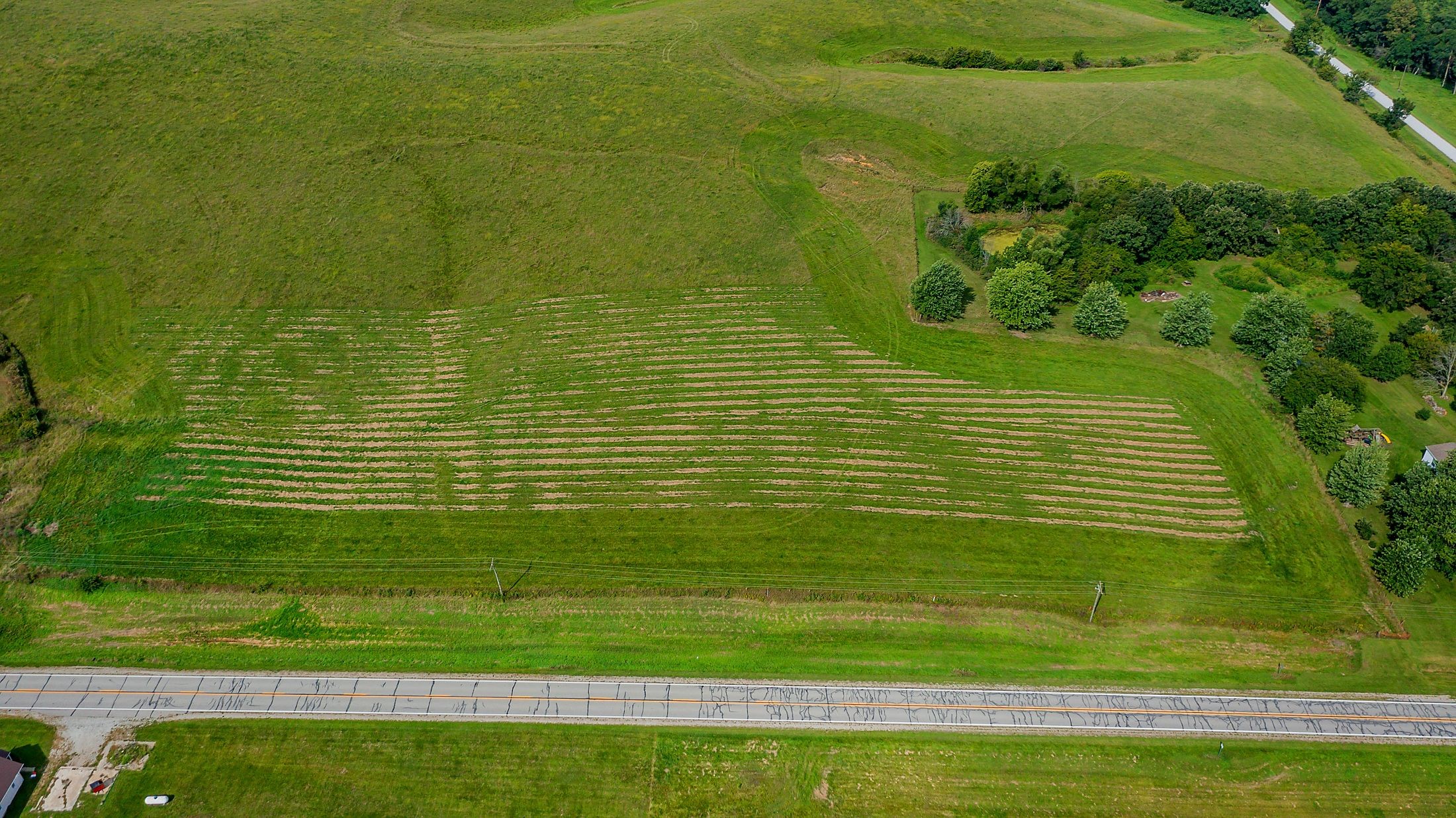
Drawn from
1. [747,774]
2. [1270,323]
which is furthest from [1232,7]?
[747,774]

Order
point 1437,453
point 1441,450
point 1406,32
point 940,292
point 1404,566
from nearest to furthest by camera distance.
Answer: point 1404,566, point 1437,453, point 1441,450, point 940,292, point 1406,32

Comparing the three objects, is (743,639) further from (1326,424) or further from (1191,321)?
(1191,321)

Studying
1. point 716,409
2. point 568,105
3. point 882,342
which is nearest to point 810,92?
point 568,105

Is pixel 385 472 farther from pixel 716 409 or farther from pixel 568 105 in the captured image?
pixel 568 105

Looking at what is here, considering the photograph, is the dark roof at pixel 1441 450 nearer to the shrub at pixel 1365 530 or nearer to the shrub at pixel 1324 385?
the shrub at pixel 1324 385

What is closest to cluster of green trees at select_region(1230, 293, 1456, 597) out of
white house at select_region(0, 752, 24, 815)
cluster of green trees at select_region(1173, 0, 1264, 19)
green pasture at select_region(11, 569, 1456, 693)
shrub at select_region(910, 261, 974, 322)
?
green pasture at select_region(11, 569, 1456, 693)

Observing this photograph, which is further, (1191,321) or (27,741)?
(1191,321)
